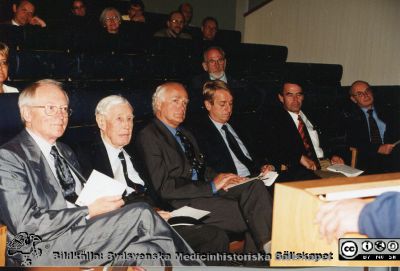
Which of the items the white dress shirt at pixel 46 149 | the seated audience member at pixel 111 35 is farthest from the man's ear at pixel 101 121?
the seated audience member at pixel 111 35

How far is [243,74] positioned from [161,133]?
4.73ft

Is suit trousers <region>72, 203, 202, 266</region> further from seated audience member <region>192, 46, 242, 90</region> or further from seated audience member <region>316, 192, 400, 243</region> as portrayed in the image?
seated audience member <region>192, 46, 242, 90</region>

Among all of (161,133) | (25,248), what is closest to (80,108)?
(161,133)

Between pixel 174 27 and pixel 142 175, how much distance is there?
2.35m

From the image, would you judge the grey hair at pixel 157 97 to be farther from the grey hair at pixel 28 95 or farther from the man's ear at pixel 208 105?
the grey hair at pixel 28 95

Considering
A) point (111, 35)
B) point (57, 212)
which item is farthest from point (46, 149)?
point (111, 35)

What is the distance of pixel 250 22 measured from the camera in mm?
4059

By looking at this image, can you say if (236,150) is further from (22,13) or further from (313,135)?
(22,13)

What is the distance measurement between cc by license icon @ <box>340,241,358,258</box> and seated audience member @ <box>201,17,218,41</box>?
8.80 feet

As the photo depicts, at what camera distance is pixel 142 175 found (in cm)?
209

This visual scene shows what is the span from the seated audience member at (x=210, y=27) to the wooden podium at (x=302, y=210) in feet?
9.40

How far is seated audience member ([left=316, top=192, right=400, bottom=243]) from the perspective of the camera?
3.26 ft

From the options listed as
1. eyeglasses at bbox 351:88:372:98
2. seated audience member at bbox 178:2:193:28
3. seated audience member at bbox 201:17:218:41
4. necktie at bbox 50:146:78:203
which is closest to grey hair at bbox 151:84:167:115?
necktie at bbox 50:146:78:203

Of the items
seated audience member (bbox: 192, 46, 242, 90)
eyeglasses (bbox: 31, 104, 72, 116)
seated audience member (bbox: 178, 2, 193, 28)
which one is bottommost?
eyeglasses (bbox: 31, 104, 72, 116)
